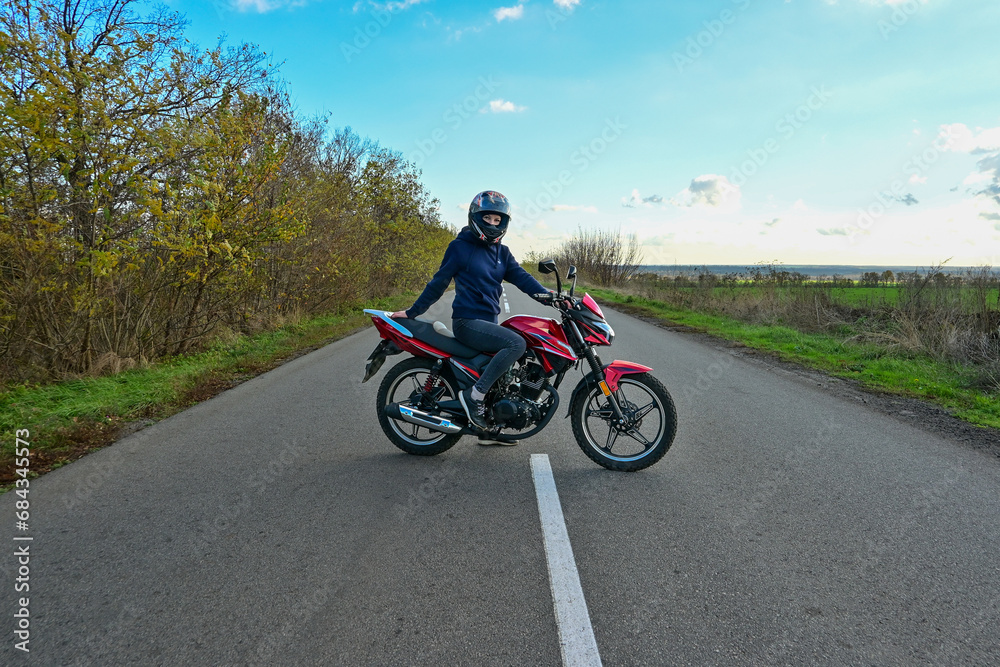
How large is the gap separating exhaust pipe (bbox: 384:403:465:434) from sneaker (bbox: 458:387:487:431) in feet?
0.56

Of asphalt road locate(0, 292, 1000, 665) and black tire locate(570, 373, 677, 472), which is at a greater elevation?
black tire locate(570, 373, 677, 472)

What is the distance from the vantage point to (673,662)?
2.20 metres

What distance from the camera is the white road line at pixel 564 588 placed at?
2256 millimetres

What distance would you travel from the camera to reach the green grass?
513cm

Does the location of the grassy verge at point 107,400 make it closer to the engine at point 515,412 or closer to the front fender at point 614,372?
the engine at point 515,412

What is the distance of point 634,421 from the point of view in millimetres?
4438

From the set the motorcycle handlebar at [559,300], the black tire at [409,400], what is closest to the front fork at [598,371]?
the motorcycle handlebar at [559,300]

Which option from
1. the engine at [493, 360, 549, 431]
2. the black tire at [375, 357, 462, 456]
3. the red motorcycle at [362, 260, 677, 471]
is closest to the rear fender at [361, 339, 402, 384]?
the red motorcycle at [362, 260, 677, 471]

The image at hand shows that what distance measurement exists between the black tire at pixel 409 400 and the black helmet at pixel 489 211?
1.13 m

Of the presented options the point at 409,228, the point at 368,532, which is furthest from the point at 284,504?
the point at 409,228

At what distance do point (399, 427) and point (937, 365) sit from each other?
8968 millimetres

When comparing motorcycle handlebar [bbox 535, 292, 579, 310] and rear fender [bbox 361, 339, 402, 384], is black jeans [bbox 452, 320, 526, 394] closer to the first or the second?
motorcycle handlebar [bbox 535, 292, 579, 310]

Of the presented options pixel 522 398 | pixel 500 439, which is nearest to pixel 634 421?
pixel 522 398

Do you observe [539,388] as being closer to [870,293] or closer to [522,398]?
[522,398]
